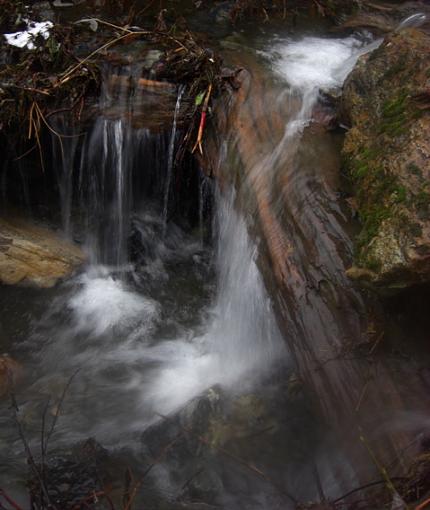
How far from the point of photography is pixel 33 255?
5.36 m

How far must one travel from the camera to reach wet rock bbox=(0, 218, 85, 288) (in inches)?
205

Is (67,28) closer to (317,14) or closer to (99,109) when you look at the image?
(99,109)

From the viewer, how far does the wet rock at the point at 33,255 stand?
522cm

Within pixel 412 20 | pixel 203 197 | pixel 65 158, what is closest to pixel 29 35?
pixel 65 158

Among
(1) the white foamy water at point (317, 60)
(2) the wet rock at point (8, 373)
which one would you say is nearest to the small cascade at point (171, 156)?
(1) the white foamy water at point (317, 60)

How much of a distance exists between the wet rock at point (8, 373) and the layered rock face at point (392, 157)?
300 cm

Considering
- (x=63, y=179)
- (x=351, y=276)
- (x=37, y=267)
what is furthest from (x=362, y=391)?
(x=63, y=179)

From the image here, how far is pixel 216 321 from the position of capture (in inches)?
193

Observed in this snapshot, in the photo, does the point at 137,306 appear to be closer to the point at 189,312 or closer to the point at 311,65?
the point at 189,312

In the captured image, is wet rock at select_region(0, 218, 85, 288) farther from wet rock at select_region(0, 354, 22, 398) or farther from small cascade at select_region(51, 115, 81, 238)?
wet rock at select_region(0, 354, 22, 398)

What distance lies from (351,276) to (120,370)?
2.46 m

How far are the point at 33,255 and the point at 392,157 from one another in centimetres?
380

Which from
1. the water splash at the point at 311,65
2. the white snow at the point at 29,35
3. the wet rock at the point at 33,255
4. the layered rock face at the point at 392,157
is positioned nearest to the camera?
the layered rock face at the point at 392,157

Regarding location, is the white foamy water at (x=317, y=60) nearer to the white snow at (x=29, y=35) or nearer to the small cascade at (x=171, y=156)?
the small cascade at (x=171, y=156)
